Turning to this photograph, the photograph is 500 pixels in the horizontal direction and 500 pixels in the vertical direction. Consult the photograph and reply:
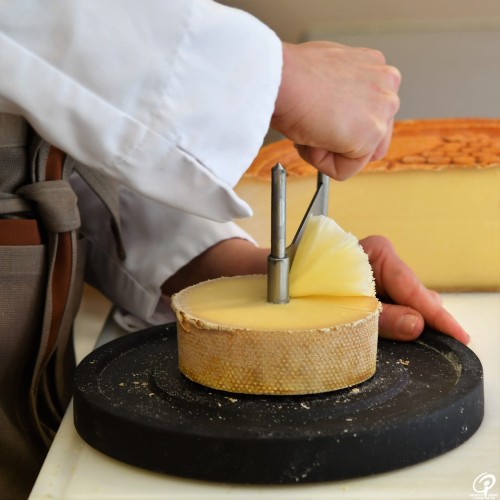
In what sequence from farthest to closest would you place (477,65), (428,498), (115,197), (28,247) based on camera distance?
(477,65), (115,197), (28,247), (428,498)

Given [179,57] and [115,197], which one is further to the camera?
[115,197]

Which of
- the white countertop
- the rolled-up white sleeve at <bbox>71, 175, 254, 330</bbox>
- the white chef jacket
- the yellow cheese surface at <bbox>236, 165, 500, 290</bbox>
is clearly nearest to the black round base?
the white countertop

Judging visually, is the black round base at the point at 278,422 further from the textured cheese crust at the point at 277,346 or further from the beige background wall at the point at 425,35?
the beige background wall at the point at 425,35

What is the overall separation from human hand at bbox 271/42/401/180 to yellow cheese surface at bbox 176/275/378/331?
0.11 metres

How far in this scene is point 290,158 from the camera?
3.23ft

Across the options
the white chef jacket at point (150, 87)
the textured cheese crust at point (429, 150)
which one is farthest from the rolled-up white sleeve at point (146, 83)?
the textured cheese crust at point (429, 150)

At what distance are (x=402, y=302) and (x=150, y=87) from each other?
11.9 inches

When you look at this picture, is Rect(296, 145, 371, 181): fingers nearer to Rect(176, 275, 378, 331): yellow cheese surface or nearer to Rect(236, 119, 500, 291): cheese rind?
Rect(176, 275, 378, 331): yellow cheese surface

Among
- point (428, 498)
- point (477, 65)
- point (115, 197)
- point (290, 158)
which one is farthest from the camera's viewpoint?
point (477, 65)

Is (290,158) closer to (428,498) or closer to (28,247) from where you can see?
(28,247)

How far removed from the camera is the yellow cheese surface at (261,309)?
1.76ft

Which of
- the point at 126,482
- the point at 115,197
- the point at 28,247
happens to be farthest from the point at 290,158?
the point at 126,482

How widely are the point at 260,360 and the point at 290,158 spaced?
0.49m

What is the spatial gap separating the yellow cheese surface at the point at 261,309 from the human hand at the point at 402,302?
7 cm
